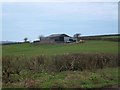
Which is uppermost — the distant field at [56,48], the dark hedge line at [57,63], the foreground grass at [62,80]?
the distant field at [56,48]

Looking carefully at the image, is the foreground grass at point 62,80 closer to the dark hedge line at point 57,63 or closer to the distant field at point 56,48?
the dark hedge line at point 57,63

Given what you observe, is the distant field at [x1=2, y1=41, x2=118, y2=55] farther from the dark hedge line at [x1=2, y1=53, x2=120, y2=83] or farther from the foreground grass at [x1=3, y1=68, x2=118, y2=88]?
the foreground grass at [x1=3, y1=68, x2=118, y2=88]

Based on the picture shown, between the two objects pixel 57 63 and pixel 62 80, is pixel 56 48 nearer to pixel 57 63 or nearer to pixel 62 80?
pixel 57 63

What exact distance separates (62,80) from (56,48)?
10908mm

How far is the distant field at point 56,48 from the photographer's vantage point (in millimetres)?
17198

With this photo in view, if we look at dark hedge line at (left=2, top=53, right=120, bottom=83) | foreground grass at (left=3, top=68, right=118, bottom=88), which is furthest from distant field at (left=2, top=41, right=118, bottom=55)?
foreground grass at (left=3, top=68, right=118, bottom=88)

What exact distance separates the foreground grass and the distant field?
2497 mm

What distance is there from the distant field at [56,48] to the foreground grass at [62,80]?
8.19ft

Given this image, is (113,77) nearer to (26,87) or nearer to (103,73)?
(103,73)

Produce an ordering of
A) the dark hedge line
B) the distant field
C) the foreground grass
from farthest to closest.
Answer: the distant field
the dark hedge line
the foreground grass

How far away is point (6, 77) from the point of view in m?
13.0

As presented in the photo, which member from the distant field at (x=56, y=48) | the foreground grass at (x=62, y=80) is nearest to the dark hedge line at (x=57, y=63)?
the foreground grass at (x=62, y=80)

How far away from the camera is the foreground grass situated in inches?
470

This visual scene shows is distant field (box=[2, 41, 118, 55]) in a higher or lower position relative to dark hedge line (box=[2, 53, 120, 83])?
higher
